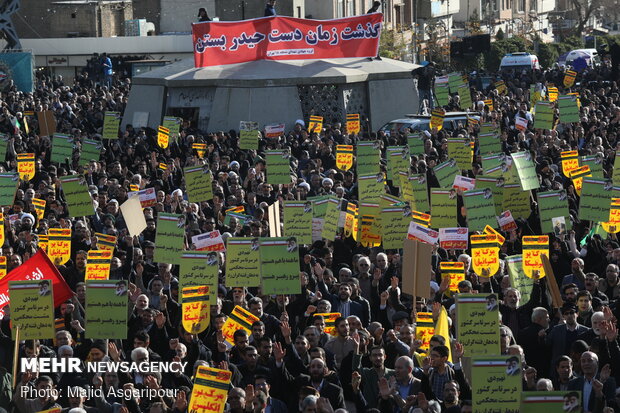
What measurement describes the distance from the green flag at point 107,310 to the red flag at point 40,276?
0.60 meters

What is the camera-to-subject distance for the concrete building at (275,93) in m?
31.6

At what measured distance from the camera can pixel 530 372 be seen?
10.0 metres

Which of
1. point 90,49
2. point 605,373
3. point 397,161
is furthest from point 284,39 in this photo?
point 90,49

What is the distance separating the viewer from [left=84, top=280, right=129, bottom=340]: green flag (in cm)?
1158

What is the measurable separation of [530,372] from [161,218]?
5.94 m

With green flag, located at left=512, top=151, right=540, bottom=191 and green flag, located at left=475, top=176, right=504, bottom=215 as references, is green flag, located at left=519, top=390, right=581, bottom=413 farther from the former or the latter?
green flag, located at left=512, top=151, right=540, bottom=191

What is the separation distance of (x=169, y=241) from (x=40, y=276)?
2.69m

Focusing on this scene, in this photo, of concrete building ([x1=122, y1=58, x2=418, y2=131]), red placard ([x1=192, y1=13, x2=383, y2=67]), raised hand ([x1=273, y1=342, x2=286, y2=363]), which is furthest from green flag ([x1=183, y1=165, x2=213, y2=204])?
red placard ([x1=192, y1=13, x2=383, y2=67])

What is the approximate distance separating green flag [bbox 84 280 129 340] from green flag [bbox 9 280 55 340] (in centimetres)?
39

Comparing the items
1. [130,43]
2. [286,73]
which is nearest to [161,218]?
[286,73]

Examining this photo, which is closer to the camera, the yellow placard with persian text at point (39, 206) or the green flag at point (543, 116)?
the yellow placard with persian text at point (39, 206)

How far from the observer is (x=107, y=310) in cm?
1159

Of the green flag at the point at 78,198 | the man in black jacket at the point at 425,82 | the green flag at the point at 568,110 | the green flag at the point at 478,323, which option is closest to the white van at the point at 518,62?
the man in black jacket at the point at 425,82

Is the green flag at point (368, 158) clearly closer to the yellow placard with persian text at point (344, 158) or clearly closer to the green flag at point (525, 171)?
the yellow placard with persian text at point (344, 158)
